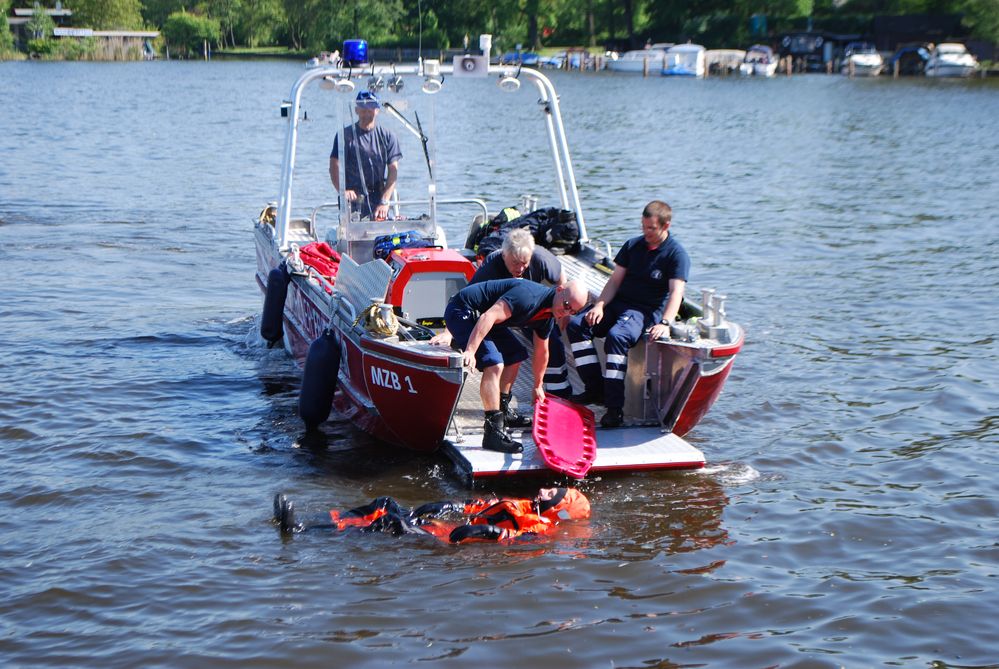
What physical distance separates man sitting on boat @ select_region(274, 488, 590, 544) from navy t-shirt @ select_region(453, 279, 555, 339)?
114 centimetres

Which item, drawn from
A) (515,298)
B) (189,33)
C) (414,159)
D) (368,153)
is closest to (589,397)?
(515,298)

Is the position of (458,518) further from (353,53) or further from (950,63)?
(950,63)

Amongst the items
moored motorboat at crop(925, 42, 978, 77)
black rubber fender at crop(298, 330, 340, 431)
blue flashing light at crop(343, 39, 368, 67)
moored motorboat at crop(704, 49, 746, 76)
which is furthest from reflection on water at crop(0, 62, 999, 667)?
moored motorboat at crop(704, 49, 746, 76)

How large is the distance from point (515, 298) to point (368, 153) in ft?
11.9

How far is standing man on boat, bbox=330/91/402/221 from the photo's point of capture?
34.3 feet

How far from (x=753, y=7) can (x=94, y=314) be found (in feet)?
250

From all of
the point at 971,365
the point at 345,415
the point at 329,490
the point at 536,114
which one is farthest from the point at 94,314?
the point at 536,114

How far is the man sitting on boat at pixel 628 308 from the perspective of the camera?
26.0 feet

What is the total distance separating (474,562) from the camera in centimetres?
667

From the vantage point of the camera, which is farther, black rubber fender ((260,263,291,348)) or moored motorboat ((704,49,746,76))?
moored motorboat ((704,49,746,76))

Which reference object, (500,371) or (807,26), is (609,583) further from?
(807,26)

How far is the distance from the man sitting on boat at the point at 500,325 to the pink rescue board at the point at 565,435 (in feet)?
0.52

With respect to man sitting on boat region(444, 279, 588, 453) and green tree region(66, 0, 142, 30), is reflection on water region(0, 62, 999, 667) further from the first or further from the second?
green tree region(66, 0, 142, 30)

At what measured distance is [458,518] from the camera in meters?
7.13
